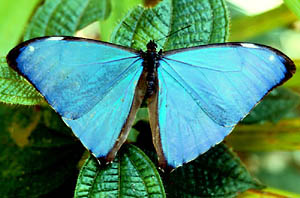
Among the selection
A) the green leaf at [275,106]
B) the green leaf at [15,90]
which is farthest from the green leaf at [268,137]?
the green leaf at [15,90]

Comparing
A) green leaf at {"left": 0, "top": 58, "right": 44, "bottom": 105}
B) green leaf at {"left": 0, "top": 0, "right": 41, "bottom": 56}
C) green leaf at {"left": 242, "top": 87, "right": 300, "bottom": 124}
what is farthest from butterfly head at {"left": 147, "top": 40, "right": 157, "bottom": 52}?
green leaf at {"left": 0, "top": 0, "right": 41, "bottom": 56}

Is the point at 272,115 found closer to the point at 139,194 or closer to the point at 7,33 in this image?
the point at 139,194

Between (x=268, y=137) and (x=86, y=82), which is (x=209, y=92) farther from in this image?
(x=268, y=137)

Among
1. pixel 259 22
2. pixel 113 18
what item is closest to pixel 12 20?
pixel 113 18

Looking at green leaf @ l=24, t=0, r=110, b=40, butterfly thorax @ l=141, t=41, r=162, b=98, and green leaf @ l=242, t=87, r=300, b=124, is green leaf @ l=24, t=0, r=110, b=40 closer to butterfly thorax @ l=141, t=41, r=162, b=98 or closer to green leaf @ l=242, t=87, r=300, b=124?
butterfly thorax @ l=141, t=41, r=162, b=98

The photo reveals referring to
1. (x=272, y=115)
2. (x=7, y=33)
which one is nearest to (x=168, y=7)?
(x=272, y=115)
